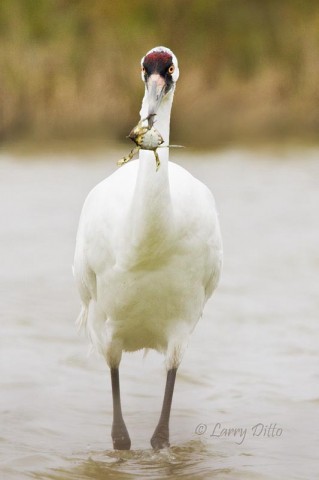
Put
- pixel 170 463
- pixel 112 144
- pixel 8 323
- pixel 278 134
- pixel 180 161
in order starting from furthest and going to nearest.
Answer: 1. pixel 278 134
2. pixel 112 144
3. pixel 180 161
4. pixel 8 323
5. pixel 170 463

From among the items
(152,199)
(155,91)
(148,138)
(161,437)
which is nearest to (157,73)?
(155,91)

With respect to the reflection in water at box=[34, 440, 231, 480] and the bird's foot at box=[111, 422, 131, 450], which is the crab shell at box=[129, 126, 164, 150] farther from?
the bird's foot at box=[111, 422, 131, 450]

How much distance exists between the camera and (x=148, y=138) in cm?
613

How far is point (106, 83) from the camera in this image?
854 inches

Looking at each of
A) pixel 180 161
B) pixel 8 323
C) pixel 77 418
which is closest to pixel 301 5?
pixel 180 161

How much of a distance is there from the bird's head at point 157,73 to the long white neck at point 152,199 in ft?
0.26

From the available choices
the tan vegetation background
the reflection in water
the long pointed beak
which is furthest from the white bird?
the tan vegetation background

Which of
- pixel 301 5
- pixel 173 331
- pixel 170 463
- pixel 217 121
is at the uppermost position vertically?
pixel 301 5

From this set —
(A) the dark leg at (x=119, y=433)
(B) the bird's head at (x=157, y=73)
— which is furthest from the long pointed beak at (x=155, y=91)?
(A) the dark leg at (x=119, y=433)

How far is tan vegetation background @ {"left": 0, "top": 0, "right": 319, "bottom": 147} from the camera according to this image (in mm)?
21000

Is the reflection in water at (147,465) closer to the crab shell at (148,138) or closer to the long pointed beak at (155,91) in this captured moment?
the crab shell at (148,138)

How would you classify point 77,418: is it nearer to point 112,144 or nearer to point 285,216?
point 285,216

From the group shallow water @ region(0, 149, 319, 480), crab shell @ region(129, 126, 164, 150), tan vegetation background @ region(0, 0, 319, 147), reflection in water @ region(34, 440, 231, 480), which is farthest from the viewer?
tan vegetation background @ region(0, 0, 319, 147)

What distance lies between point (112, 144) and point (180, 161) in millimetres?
1913
